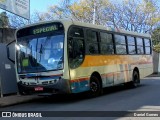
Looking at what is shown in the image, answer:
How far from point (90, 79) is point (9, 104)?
337cm

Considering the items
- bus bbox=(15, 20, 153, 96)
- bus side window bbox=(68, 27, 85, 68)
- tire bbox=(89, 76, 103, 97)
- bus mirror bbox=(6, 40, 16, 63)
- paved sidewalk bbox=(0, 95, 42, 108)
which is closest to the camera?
bus bbox=(15, 20, 153, 96)

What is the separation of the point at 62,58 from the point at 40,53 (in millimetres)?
957

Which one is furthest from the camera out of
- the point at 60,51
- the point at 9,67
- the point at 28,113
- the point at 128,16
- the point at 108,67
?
the point at 128,16

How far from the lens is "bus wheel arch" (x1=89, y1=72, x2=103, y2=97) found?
1554 centimetres

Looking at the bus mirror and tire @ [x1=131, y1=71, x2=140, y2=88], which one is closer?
the bus mirror

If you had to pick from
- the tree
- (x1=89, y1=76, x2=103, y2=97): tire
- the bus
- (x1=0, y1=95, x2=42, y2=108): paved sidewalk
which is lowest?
(x1=0, y1=95, x2=42, y2=108): paved sidewalk

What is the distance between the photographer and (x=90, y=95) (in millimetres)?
15555

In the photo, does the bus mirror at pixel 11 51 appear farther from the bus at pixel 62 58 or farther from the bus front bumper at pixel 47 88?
the bus front bumper at pixel 47 88

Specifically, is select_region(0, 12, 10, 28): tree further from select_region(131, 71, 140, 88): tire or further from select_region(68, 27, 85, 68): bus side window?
select_region(68, 27, 85, 68): bus side window

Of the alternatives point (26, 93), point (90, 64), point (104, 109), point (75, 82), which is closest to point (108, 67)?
point (90, 64)

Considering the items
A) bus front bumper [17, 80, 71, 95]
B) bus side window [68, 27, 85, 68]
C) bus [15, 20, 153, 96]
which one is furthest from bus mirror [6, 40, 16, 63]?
bus side window [68, 27, 85, 68]

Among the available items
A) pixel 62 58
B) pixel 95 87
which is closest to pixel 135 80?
pixel 95 87

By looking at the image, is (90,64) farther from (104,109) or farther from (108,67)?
(104,109)

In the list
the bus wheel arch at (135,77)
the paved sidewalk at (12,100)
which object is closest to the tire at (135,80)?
the bus wheel arch at (135,77)
